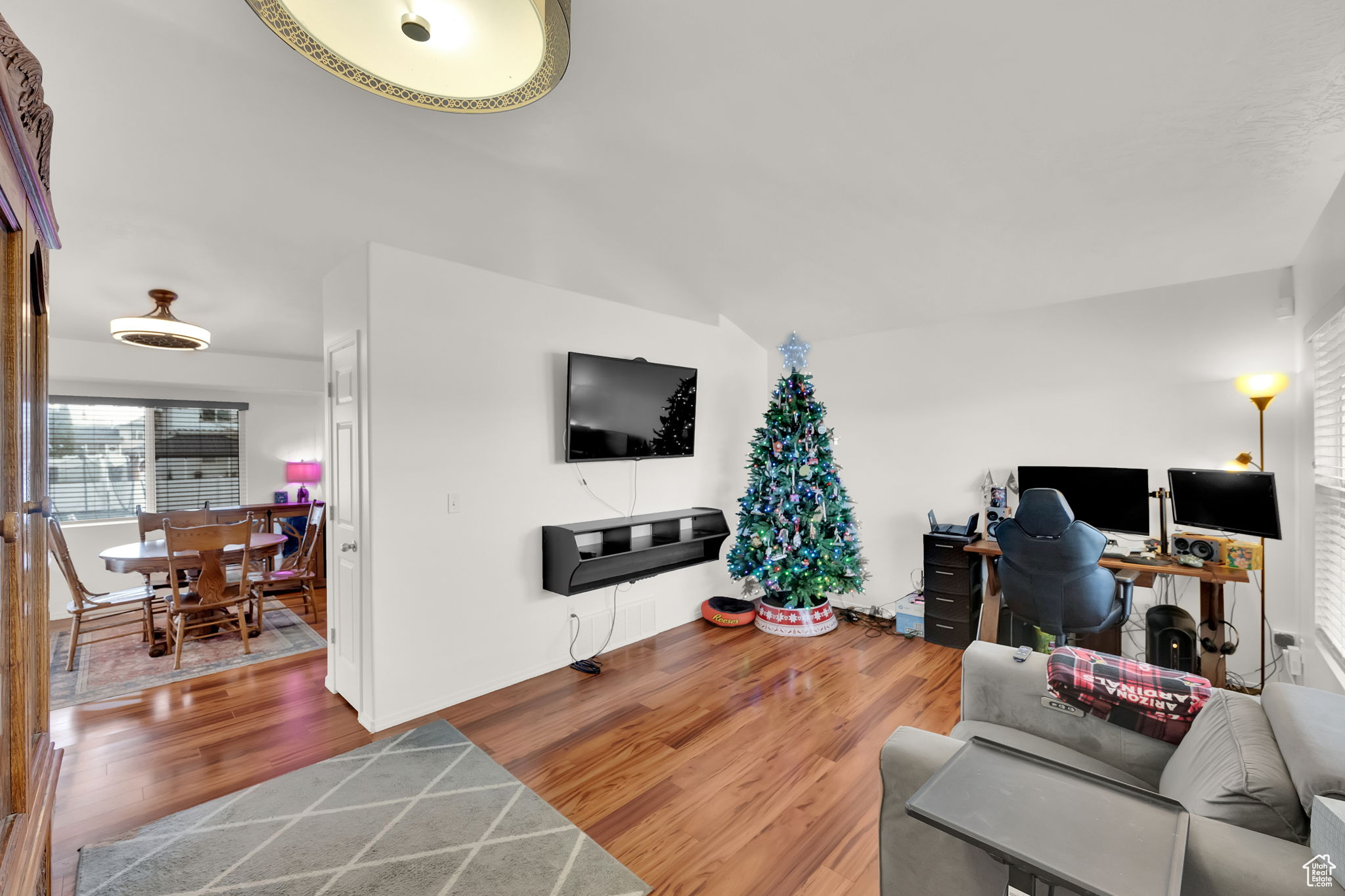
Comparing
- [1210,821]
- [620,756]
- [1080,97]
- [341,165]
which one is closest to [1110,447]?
[1080,97]

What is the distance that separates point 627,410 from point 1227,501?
3.27m

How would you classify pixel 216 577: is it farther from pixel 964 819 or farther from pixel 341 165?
pixel 964 819

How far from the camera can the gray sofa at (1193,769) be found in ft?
3.46

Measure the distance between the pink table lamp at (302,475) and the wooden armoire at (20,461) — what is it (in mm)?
6137

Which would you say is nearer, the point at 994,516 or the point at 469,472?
the point at 469,472

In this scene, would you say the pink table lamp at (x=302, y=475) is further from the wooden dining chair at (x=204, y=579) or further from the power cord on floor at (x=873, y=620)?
the power cord on floor at (x=873, y=620)

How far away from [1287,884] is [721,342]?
4.24m

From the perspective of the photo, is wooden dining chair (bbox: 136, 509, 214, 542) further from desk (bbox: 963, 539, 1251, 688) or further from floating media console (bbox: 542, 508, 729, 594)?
desk (bbox: 963, 539, 1251, 688)

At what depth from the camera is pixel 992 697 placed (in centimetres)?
200

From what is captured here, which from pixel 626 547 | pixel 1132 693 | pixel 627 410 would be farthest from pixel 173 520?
pixel 1132 693

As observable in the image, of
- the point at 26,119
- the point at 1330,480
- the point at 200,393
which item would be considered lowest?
the point at 1330,480

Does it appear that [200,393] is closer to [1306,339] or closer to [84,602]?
[84,602]

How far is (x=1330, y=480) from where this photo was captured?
2.49m

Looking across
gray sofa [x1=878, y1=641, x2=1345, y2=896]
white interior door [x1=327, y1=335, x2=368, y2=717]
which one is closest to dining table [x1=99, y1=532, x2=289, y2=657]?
white interior door [x1=327, y1=335, x2=368, y2=717]
